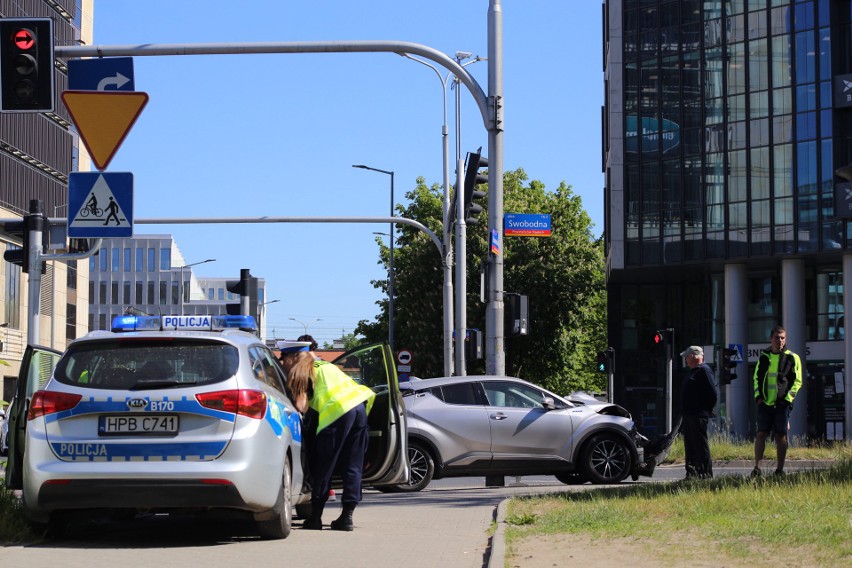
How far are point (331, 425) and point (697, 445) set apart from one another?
6.19 metres

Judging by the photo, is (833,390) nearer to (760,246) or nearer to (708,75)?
(760,246)

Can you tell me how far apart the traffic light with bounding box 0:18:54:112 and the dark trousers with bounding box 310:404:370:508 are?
4954mm

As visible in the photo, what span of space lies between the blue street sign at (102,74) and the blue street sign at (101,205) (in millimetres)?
1213

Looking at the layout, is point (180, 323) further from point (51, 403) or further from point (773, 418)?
point (773, 418)

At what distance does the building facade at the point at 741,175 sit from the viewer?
168 feet

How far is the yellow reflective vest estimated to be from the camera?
458 inches

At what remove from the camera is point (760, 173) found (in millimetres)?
53062

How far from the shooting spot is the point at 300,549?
33.4 feet

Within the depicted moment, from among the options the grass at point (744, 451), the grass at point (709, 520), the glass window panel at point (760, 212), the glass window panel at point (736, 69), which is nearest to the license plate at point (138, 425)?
the grass at point (709, 520)

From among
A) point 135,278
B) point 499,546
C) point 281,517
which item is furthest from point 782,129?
point 135,278

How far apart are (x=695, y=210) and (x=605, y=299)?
15.3 m

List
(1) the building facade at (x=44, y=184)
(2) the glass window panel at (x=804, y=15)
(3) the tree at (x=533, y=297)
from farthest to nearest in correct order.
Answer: (3) the tree at (x=533, y=297) < (1) the building facade at (x=44, y=184) < (2) the glass window panel at (x=804, y=15)

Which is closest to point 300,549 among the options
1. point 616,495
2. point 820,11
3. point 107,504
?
point 107,504

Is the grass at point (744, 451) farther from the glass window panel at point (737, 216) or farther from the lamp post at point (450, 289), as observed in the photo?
the glass window panel at point (737, 216)
